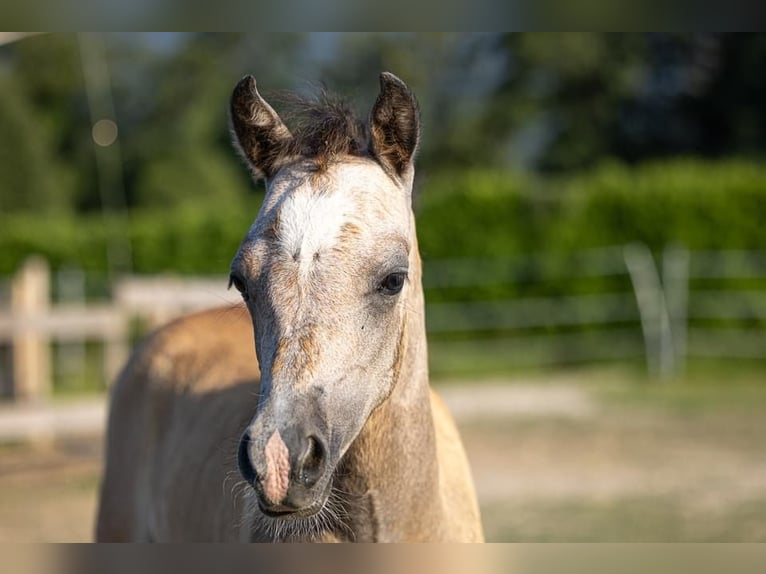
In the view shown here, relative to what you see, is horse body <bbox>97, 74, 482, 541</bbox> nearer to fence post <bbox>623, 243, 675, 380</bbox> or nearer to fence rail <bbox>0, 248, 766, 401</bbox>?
fence rail <bbox>0, 248, 766, 401</bbox>

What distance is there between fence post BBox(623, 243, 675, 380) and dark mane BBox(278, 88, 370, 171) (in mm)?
12100

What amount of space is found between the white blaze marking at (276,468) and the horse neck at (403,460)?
51cm

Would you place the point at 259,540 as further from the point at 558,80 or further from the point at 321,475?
the point at 558,80

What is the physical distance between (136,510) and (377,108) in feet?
7.68

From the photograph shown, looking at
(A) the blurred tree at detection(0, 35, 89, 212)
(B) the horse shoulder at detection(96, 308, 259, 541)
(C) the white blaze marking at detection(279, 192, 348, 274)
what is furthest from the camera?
(A) the blurred tree at detection(0, 35, 89, 212)

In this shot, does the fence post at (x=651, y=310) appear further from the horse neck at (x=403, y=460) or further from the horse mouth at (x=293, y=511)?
the horse mouth at (x=293, y=511)

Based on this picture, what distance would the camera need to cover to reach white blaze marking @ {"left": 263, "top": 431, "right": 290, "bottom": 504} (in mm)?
2227

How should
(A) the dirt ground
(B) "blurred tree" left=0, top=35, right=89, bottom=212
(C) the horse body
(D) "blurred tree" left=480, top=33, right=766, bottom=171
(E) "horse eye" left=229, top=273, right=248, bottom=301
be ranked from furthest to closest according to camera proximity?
(B) "blurred tree" left=0, top=35, right=89, bottom=212 → (D) "blurred tree" left=480, top=33, right=766, bottom=171 → (A) the dirt ground → (E) "horse eye" left=229, top=273, right=248, bottom=301 → (C) the horse body

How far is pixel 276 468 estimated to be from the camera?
7.31 ft

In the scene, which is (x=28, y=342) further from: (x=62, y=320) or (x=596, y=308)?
(x=596, y=308)

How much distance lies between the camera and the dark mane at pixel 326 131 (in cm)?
276

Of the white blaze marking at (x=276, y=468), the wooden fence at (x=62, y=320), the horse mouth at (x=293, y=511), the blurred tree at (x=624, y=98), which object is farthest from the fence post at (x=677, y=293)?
the white blaze marking at (x=276, y=468)

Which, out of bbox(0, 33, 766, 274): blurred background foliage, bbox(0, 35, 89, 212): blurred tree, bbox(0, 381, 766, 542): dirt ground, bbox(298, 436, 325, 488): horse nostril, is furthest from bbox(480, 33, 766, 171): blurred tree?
bbox(298, 436, 325, 488): horse nostril

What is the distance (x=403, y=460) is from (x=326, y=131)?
0.99 metres
